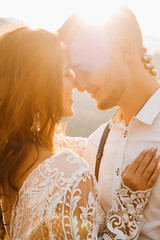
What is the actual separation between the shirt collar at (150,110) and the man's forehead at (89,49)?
2.50 ft

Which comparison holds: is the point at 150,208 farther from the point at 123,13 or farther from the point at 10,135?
the point at 123,13

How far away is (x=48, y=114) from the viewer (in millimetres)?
2105

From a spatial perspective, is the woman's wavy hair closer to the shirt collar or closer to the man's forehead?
the shirt collar

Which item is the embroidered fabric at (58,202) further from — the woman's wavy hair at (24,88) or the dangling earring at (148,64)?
the dangling earring at (148,64)

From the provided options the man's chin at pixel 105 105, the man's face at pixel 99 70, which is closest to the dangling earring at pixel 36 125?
the man's face at pixel 99 70

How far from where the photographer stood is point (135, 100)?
112 inches

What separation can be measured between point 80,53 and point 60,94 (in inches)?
47.6

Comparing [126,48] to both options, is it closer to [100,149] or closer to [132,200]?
[100,149]

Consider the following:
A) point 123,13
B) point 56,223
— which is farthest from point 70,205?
point 123,13

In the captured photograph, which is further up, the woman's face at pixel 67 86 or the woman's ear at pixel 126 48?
the woman's ear at pixel 126 48

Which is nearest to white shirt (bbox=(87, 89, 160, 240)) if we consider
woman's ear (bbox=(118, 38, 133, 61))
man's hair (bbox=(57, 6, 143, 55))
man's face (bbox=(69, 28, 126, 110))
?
man's face (bbox=(69, 28, 126, 110))

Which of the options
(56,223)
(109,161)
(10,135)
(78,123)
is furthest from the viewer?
A: (78,123)

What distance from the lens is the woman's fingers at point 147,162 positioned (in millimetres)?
2188

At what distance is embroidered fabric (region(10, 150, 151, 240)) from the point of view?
1630mm
